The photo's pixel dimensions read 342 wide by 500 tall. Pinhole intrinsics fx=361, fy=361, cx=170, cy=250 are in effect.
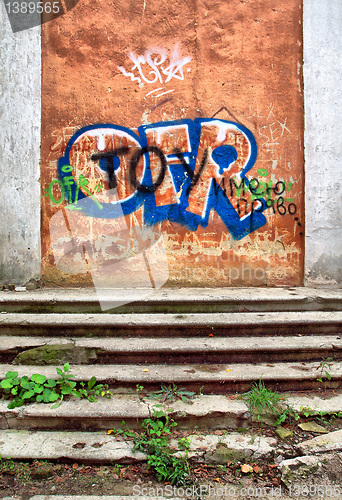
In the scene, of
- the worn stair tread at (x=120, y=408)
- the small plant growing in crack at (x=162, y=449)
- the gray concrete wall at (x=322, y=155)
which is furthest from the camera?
the gray concrete wall at (x=322, y=155)

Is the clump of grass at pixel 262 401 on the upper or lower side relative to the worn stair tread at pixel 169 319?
lower

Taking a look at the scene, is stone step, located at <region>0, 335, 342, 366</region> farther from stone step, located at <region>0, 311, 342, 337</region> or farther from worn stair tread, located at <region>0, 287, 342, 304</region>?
worn stair tread, located at <region>0, 287, 342, 304</region>

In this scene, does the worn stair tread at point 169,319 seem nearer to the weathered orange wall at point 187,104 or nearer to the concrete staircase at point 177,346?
the concrete staircase at point 177,346

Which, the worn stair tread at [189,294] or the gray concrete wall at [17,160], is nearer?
the worn stair tread at [189,294]

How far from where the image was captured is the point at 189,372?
10.4ft

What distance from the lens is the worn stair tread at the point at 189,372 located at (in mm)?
3047

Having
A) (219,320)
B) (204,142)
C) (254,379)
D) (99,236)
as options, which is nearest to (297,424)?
(254,379)

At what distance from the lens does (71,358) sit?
3324 mm

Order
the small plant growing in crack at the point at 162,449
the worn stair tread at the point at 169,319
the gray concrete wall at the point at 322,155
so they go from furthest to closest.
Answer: the gray concrete wall at the point at 322,155 → the worn stair tread at the point at 169,319 → the small plant growing in crack at the point at 162,449

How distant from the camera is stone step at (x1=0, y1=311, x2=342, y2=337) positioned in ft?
11.7

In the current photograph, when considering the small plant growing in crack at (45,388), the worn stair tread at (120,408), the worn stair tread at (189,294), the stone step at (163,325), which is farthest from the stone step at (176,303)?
the worn stair tread at (120,408)

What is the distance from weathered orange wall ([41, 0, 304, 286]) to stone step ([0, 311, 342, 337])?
0.95 m

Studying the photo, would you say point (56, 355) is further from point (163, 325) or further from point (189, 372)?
point (189, 372)

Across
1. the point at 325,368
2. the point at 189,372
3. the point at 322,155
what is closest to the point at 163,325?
the point at 189,372
